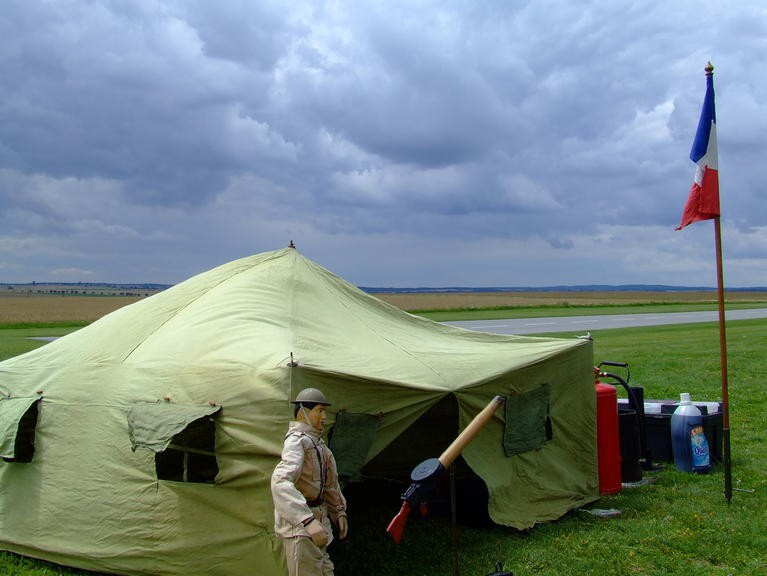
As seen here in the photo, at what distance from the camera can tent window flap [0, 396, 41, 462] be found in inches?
289

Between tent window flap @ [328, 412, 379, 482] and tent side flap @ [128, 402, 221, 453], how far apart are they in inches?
39.2

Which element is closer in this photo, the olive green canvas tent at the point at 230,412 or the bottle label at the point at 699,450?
the olive green canvas tent at the point at 230,412

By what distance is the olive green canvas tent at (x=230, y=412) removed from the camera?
251 inches

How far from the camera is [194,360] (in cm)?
706

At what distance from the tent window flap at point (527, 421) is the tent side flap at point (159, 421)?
2944mm

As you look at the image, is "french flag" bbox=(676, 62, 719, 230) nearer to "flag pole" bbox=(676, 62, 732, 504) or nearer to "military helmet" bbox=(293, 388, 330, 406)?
"flag pole" bbox=(676, 62, 732, 504)

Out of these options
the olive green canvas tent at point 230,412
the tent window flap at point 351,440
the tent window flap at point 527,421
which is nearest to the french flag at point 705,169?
the olive green canvas tent at point 230,412

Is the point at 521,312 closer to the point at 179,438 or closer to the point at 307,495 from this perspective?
the point at 179,438

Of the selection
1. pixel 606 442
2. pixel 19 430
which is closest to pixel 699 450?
pixel 606 442

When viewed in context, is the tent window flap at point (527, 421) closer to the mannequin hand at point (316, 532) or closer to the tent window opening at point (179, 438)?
the tent window opening at point (179, 438)

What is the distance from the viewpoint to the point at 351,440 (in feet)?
21.5

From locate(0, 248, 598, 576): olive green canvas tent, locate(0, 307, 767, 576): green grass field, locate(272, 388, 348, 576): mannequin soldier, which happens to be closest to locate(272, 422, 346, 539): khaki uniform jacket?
locate(272, 388, 348, 576): mannequin soldier

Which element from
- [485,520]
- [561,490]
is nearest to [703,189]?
[561,490]

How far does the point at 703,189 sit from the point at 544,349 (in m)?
2.44
